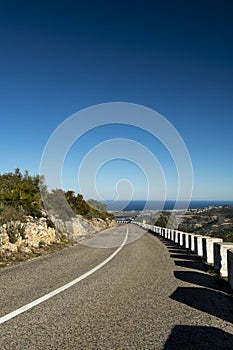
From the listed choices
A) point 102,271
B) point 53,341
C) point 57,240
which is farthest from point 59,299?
point 57,240

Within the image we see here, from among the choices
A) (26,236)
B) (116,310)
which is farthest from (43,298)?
(26,236)

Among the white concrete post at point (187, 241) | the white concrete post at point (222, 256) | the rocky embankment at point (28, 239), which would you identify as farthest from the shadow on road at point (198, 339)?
the white concrete post at point (187, 241)

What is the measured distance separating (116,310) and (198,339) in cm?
158

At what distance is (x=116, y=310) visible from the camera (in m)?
5.43

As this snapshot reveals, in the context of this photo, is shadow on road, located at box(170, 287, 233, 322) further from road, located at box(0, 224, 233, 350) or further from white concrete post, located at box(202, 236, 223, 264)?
white concrete post, located at box(202, 236, 223, 264)

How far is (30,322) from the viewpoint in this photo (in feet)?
15.6

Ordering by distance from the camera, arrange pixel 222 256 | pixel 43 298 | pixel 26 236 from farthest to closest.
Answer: pixel 26 236 < pixel 222 256 < pixel 43 298

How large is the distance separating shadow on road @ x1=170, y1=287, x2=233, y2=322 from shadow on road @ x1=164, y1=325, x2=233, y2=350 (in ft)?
2.10

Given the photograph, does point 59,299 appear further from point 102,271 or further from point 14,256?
point 14,256

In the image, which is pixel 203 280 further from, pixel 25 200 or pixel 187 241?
pixel 25 200

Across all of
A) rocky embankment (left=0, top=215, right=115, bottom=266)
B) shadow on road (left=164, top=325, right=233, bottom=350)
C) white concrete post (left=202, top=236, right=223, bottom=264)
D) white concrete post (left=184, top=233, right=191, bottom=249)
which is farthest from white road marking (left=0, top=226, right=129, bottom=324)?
white concrete post (left=184, top=233, right=191, bottom=249)

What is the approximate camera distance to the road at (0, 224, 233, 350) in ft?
13.5

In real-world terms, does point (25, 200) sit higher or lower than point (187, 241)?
higher

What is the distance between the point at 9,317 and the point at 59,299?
1254 millimetres
